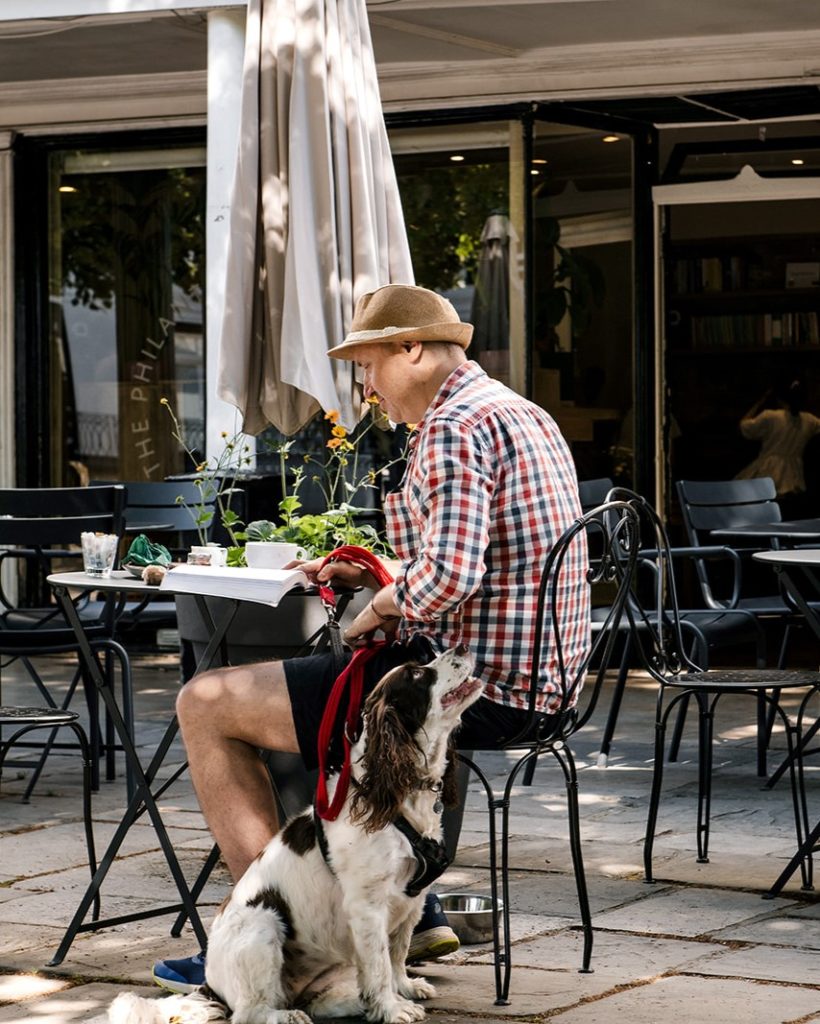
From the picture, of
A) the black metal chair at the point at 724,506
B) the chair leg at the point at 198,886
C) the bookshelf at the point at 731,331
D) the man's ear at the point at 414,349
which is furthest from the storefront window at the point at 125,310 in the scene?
the man's ear at the point at 414,349

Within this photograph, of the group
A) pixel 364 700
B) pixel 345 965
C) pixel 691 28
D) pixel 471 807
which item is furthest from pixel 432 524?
pixel 691 28

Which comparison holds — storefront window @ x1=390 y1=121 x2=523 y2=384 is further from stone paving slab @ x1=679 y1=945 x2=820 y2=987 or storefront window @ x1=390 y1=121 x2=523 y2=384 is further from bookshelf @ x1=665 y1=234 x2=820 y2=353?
stone paving slab @ x1=679 y1=945 x2=820 y2=987

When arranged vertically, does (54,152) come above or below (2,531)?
above

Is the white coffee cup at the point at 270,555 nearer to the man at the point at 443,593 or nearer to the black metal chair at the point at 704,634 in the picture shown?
the man at the point at 443,593

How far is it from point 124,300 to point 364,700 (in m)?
7.62

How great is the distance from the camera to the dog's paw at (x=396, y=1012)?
351cm

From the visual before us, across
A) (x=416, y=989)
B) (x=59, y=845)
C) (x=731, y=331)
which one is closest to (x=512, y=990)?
(x=416, y=989)

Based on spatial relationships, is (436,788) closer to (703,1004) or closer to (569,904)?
(703,1004)

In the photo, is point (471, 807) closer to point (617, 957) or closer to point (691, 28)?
point (617, 957)

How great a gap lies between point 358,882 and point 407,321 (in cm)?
130

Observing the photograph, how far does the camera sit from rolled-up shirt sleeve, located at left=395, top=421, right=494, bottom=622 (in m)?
3.62

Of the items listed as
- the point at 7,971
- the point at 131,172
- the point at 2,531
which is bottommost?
the point at 7,971

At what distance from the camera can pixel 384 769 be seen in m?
3.41

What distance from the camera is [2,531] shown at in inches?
236
